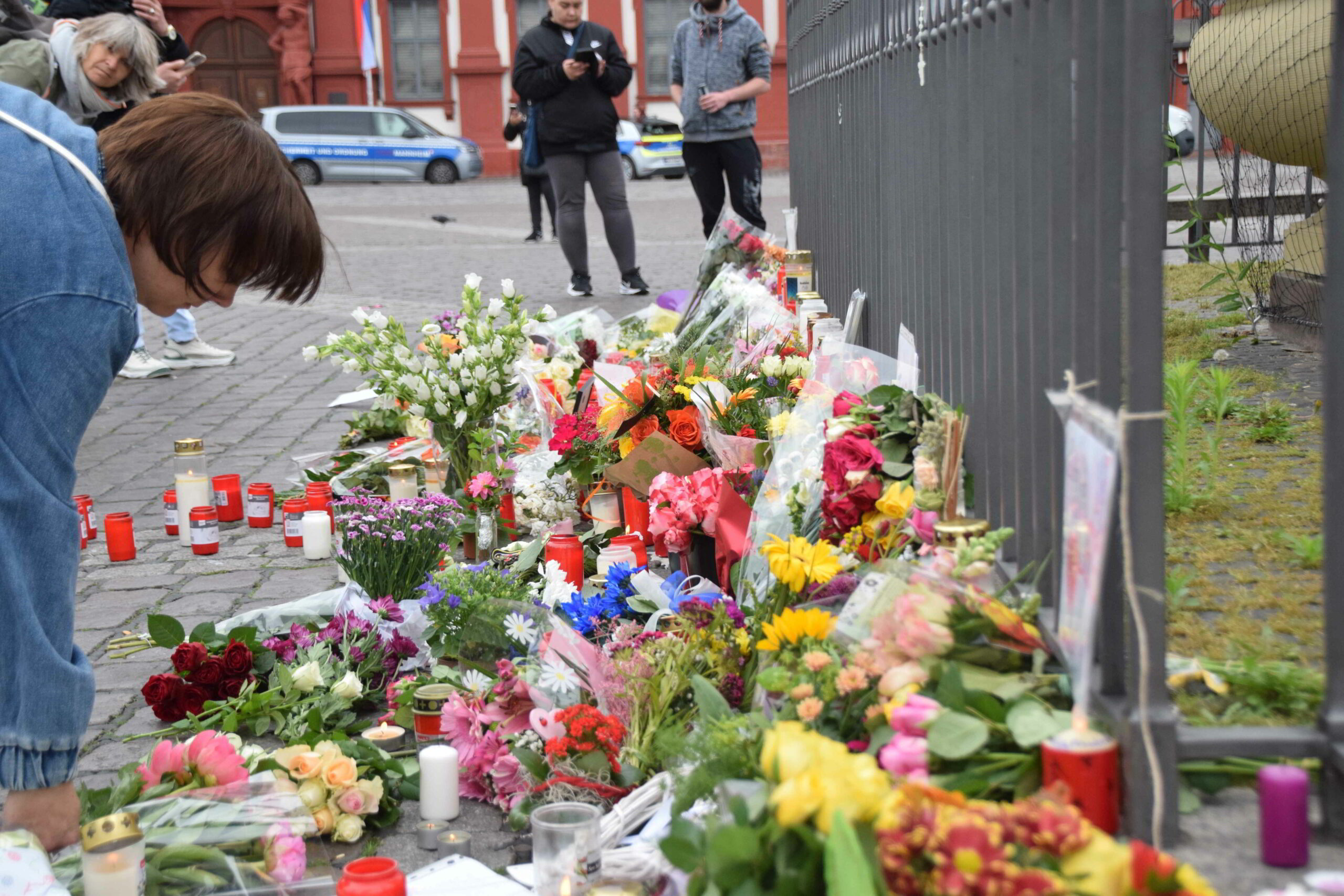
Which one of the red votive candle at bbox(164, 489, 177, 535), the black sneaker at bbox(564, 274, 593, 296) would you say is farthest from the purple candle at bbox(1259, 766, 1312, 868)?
the black sneaker at bbox(564, 274, 593, 296)

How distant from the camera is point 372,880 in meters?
2.01

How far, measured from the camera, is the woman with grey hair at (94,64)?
6.54 m

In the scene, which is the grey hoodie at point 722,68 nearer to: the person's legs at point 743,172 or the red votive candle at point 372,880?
the person's legs at point 743,172

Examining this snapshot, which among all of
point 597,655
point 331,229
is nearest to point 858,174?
point 597,655

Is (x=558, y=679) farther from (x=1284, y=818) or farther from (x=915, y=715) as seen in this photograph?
(x=1284, y=818)

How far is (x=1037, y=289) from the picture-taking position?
83.3 inches

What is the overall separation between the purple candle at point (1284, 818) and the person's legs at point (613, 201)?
7.64m

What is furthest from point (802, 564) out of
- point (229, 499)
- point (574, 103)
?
point (574, 103)

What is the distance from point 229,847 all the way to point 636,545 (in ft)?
5.40

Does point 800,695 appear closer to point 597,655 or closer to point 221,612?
point 597,655

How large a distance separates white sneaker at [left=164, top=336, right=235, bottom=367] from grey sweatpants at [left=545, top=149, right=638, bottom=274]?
231cm

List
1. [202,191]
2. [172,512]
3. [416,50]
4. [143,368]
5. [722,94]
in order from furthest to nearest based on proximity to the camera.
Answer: [416,50]
[722,94]
[143,368]
[172,512]
[202,191]

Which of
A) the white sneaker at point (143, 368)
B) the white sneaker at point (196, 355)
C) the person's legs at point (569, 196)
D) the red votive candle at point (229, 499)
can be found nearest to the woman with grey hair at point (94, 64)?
the white sneaker at point (143, 368)

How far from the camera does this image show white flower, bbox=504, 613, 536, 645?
9.25ft
